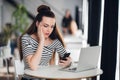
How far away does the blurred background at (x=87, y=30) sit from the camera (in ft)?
12.7

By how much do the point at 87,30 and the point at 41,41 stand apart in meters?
3.57

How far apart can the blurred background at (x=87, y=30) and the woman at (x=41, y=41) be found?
41cm

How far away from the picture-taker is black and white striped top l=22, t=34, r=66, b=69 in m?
3.29

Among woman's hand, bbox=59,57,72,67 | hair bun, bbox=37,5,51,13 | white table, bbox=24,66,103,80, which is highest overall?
hair bun, bbox=37,5,51,13

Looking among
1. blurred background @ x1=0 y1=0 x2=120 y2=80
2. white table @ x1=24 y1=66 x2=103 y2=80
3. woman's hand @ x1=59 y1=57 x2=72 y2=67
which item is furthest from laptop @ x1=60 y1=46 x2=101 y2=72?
blurred background @ x1=0 y1=0 x2=120 y2=80

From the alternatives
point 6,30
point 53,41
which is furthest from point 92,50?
Result: point 6,30

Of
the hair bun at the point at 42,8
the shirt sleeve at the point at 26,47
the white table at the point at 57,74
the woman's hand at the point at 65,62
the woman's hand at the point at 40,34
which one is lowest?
the white table at the point at 57,74

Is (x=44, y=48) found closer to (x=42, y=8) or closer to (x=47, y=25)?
(x=47, y=25)

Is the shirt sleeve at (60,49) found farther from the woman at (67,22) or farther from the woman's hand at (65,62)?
the woman at (67,22)

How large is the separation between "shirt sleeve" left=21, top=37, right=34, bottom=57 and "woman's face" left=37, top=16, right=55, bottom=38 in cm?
25

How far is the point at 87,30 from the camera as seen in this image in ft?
22.1

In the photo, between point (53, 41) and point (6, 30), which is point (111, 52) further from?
point (6, 30)

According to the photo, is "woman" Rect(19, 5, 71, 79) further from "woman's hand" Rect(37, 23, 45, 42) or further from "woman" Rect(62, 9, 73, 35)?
Result: "woman" Rect(62, 9, 73, 35)

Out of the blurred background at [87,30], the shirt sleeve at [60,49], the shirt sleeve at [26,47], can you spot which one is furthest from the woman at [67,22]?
the shirt sleeve at [26,47]
